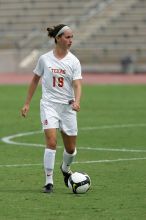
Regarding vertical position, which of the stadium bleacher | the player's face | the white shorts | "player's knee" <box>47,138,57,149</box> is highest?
the player's face

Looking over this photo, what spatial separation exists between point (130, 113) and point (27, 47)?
77.3 ft

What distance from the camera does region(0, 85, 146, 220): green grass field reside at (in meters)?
9.46

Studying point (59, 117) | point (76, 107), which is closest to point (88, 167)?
point (59, 117)

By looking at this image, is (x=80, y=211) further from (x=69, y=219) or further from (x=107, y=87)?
(x=107, y=87)

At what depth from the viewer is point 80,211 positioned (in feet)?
30.8

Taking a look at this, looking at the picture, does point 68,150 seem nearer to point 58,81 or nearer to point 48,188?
point 48,188

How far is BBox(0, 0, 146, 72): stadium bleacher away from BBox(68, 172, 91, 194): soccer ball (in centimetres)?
3115

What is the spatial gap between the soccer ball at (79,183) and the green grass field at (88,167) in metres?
0.08

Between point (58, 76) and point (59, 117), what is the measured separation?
0.52m

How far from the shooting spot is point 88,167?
521 inches

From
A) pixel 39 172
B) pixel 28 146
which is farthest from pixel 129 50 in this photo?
pixel 39 172

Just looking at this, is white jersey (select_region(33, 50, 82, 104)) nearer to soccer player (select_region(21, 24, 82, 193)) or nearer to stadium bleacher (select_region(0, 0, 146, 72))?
soccer player (select_region(21, 24, 82, 193))

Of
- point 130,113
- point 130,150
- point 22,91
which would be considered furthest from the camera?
point 22,91

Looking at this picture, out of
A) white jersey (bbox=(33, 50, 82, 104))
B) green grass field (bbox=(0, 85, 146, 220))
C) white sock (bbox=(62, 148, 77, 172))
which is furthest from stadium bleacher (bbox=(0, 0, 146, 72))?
white jersey (bbox=(33, 50, 82, 104))
